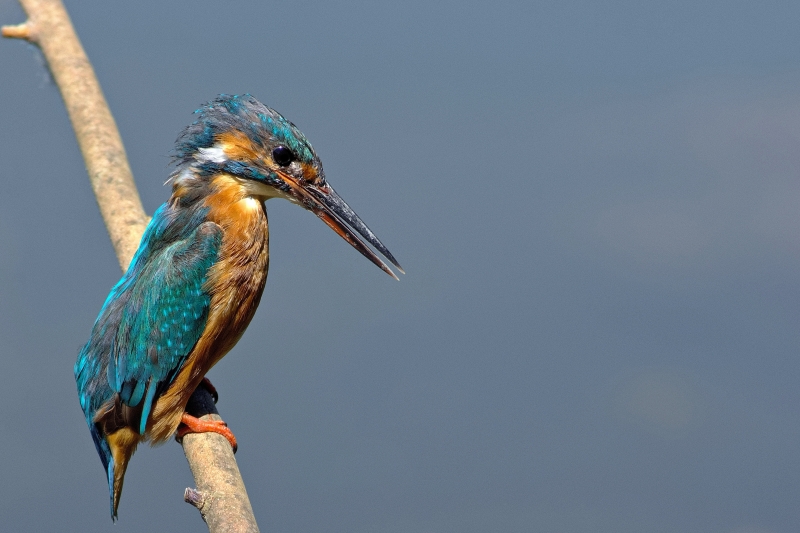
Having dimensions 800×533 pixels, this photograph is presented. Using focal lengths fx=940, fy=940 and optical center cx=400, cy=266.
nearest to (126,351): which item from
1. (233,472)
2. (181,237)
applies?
(181,237)

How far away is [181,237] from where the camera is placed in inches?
88.8

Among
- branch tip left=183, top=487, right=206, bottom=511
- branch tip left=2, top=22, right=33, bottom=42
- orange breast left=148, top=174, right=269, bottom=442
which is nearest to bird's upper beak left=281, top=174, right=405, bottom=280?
orange breast left=148, top=174, right=269, bottom=442

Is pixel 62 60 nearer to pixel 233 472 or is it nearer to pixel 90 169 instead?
pixel 90 169

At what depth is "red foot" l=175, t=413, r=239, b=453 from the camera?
7.30 ft

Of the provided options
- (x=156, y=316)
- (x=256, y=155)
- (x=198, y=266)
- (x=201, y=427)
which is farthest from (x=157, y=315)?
(x=256, y=155)

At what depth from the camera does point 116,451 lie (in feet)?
7.64

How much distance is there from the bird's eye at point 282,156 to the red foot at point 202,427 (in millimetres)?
639

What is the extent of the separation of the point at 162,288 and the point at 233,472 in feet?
1.59

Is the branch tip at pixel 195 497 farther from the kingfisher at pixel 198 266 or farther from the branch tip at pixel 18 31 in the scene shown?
the branch tip at pixel 18 31

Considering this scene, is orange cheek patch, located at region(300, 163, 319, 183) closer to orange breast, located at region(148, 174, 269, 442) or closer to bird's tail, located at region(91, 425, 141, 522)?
orange breast, located at region(148, 174, 269, 442)

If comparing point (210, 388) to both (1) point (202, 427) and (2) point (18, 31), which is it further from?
(2) point (18, 31)

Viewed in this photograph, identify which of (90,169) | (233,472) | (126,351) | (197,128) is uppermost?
(197,128)

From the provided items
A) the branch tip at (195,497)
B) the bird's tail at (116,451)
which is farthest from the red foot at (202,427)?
the branch tip at (195,497)

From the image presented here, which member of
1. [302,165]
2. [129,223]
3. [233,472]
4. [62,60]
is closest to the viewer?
[233,472]
